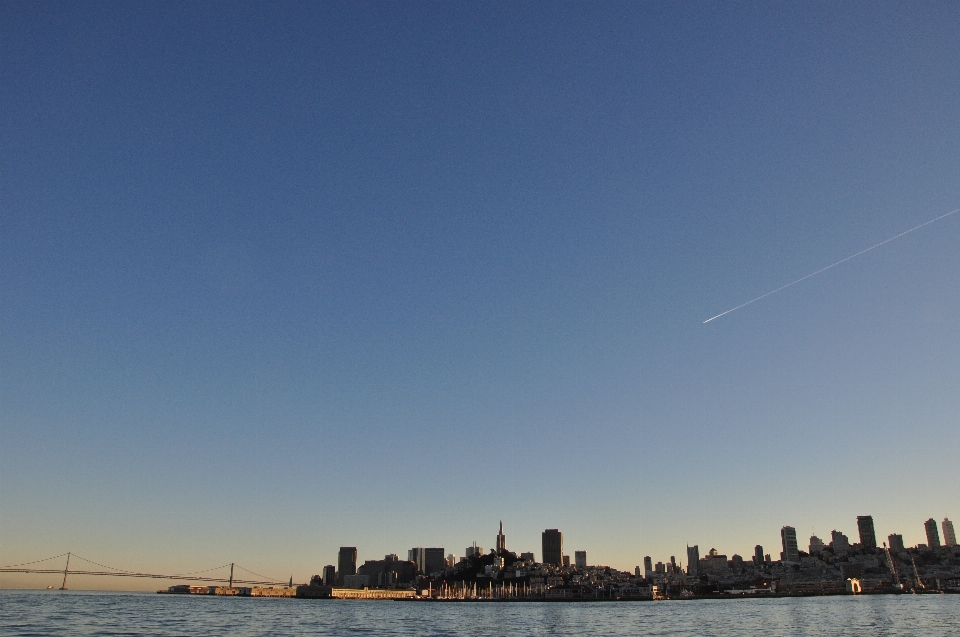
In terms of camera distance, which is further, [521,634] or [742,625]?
[742,625]

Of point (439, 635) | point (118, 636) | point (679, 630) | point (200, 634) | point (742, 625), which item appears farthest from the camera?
point (742, 625)

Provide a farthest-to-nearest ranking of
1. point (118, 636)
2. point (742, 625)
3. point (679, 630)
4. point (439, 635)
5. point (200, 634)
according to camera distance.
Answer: point (742, 625), point (679, 630), point (439, 635), point (200, 634), point (118, 636)

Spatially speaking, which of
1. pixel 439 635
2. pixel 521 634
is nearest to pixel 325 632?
pixel 439 635

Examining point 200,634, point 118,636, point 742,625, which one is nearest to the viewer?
point 118,636

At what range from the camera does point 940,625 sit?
101 metres

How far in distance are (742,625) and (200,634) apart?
255ft

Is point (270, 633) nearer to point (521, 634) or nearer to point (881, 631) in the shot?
point (521, 634)

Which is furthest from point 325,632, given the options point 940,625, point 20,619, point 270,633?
point 940,625

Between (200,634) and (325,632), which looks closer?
(200,634)

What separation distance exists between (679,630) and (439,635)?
3446 centimetres

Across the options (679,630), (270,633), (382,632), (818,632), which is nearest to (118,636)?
(270,633)

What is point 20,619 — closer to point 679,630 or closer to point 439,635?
point 439,635

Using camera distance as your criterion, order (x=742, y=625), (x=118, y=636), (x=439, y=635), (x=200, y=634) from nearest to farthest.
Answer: (x=118, y=636) → (x=200, y=634) → (x=439, y=635) → (x=742, y=625)

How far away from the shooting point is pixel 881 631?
3558 inches
